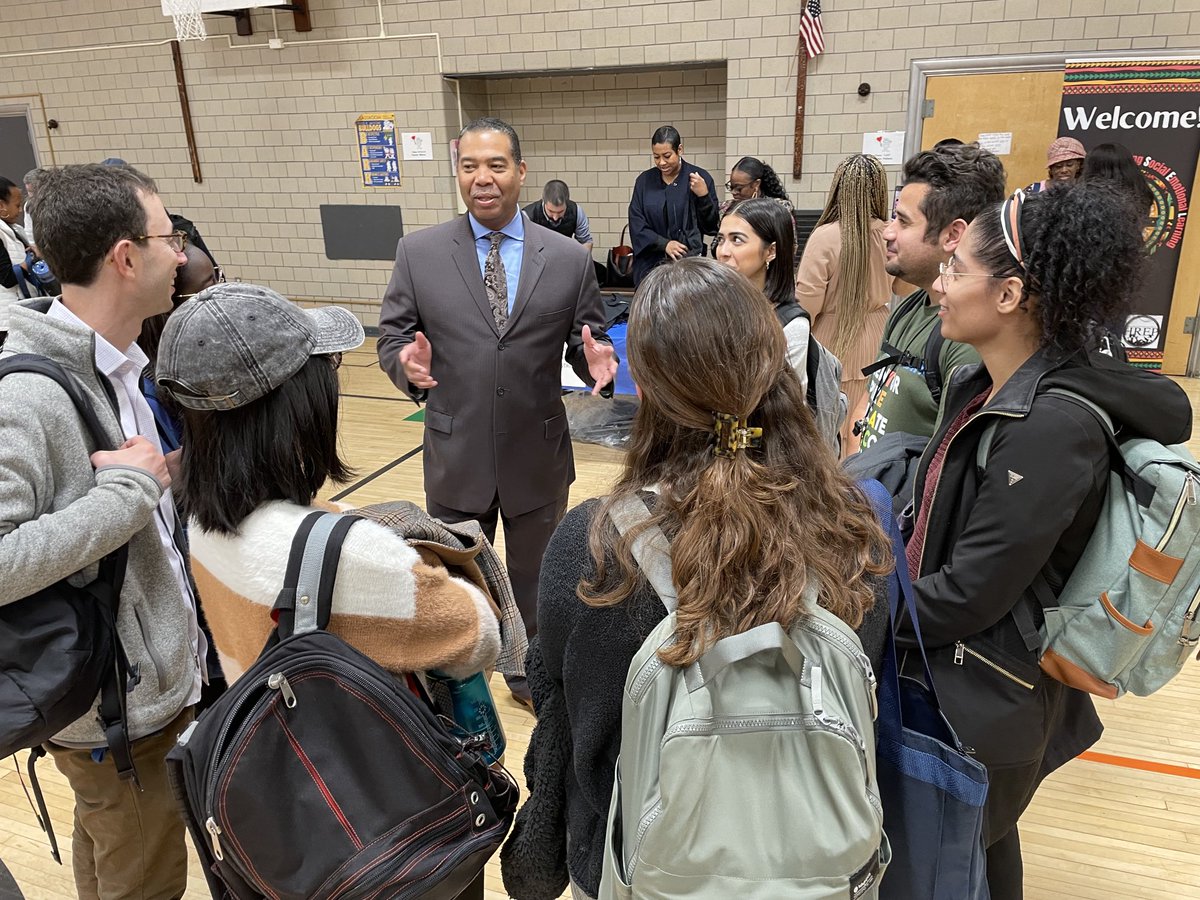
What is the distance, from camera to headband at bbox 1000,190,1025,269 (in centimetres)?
144

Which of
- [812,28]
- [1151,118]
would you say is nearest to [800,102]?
[812,28]

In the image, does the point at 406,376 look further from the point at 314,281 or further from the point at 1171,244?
the point at 314,281

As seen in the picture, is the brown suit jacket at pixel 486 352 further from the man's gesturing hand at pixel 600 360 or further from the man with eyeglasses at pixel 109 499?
the man with eyeglasses at pixel 109 499

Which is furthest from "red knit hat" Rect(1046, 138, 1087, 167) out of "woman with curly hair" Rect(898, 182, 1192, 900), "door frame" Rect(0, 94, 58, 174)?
"door frame" Rect(0, 94, 58, 174)

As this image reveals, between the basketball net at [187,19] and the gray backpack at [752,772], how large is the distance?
8.71 metres

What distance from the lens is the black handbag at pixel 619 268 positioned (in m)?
7.47

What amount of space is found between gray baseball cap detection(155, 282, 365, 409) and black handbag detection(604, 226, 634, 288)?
6.31 m

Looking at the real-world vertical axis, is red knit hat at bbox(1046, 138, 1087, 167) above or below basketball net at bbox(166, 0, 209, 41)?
below

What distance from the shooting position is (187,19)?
25.5 ft

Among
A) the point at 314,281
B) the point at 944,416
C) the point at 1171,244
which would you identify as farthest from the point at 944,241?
the point at 314,281

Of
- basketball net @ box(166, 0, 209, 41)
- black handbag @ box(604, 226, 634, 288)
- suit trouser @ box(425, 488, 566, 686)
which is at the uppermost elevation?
basketball net @ box(166, 0, 209, 41)

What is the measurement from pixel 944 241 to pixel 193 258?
217 cm

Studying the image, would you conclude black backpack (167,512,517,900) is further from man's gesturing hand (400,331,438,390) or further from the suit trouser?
the suit trouser

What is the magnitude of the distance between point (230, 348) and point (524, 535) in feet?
5.90
